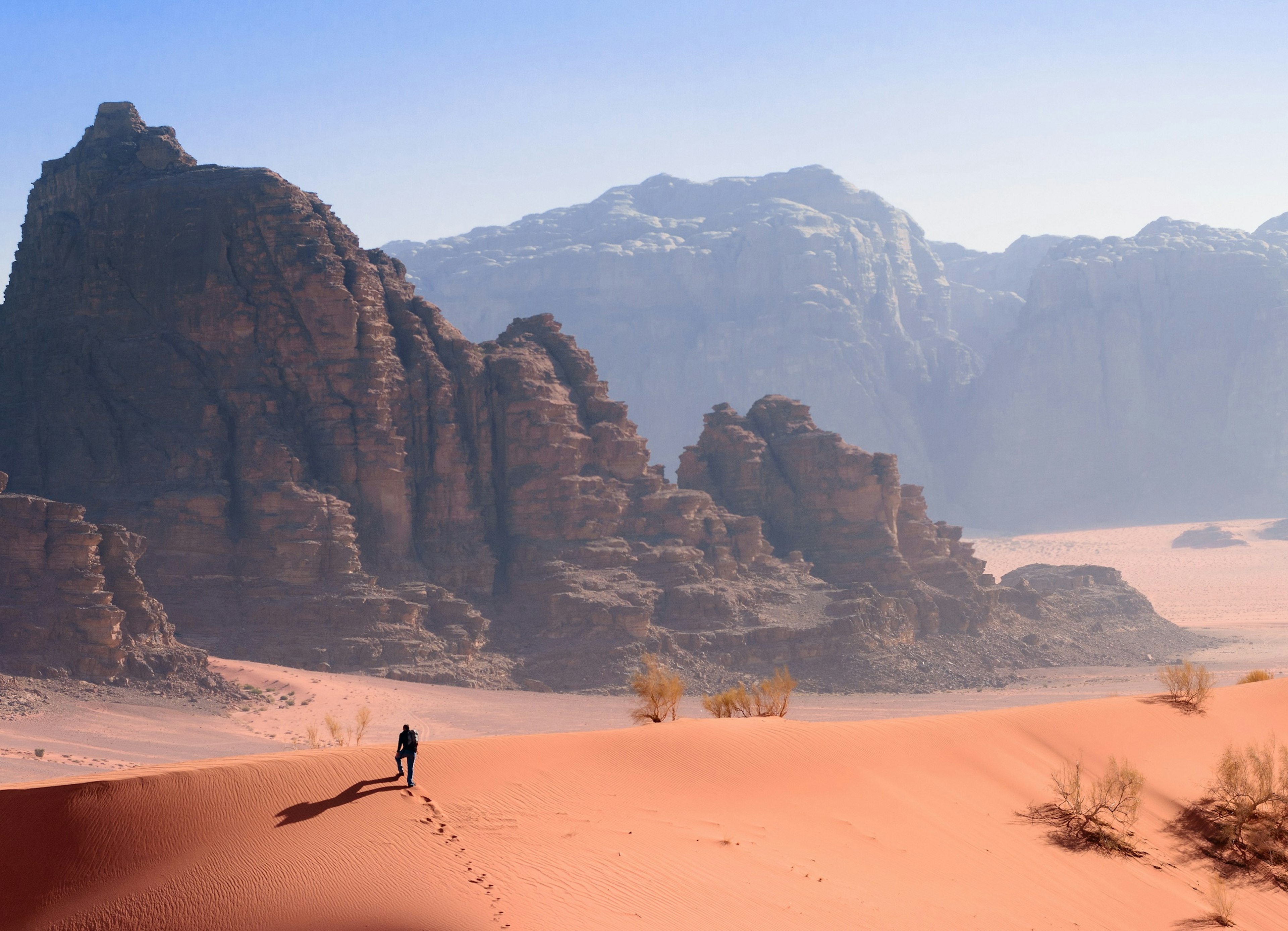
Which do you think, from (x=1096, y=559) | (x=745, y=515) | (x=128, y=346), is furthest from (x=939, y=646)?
(x=1096, y=559)

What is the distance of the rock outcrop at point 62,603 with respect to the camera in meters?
41.5

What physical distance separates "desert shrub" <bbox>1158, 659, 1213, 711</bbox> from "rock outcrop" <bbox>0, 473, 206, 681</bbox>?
3334 centimetres

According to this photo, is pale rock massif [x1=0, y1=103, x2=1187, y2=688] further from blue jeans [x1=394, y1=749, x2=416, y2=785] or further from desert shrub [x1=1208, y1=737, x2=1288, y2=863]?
desert shrub [x1=1208, y1=737, x2=1288, y2=863]

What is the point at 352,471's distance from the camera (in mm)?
56281

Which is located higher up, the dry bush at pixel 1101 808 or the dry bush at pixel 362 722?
the dry bush at pixel 1101 808

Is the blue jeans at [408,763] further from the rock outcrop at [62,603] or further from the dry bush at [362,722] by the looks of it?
the rock outcrop at [62,603]

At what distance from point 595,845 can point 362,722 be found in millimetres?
12597

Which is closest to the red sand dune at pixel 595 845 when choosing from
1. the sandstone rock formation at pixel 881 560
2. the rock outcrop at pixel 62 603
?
the rock outcrop at pixel 62 603

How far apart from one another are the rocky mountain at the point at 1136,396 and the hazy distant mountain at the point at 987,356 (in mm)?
274

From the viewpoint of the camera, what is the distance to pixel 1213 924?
17.9 metres

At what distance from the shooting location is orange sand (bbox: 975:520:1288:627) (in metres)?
102

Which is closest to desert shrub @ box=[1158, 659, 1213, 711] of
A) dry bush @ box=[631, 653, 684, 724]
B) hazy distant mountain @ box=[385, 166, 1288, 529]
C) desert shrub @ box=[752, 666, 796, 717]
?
desert shrub @ box=[752, 666, 796, 717]

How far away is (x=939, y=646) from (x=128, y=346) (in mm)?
44896

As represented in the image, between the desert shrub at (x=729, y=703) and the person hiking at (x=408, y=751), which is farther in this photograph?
the desert shrub at (x=729, y=703)
